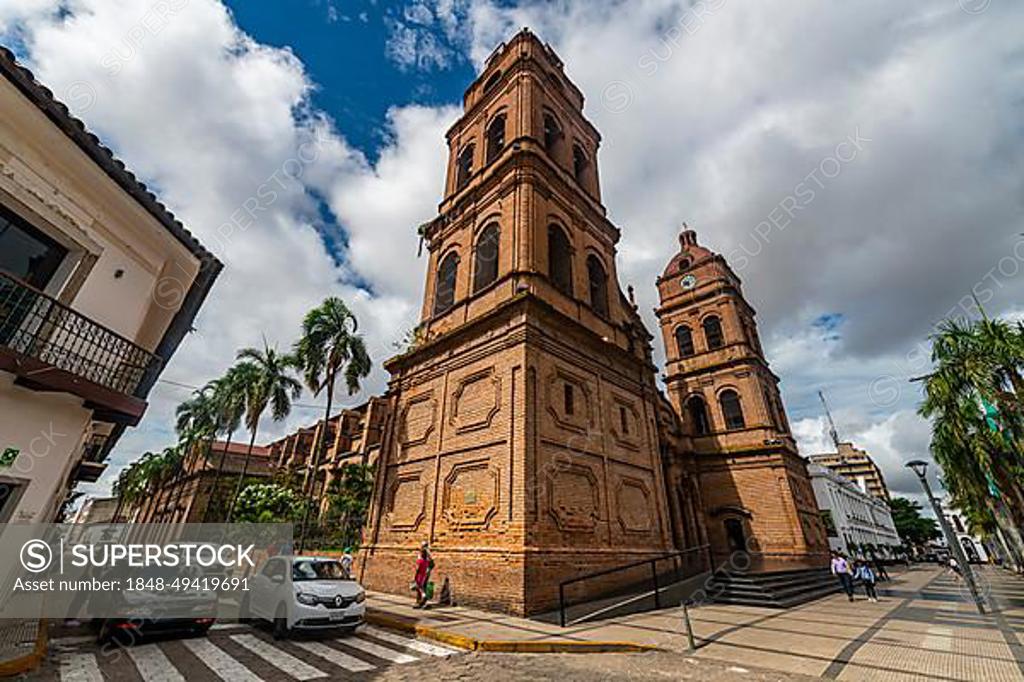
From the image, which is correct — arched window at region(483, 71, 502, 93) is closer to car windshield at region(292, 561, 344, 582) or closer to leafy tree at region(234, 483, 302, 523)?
car windshield at region(292, 561, 344, 582)

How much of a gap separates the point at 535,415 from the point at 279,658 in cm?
688

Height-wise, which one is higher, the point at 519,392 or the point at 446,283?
the point at 446,283

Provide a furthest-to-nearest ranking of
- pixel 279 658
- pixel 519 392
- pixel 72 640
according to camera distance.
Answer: pixel 519 392 < pixel 72 640 < pixel 279 658

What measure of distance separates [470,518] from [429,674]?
5.34 metres

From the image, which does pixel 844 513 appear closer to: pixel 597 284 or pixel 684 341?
pixel 684 341

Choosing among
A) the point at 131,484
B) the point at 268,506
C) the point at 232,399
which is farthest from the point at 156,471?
the point at 268,506

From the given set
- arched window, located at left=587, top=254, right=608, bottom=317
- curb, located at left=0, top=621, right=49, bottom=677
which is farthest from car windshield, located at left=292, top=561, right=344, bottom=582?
arched window, located at left=587, top=254, right=608, bottom=317

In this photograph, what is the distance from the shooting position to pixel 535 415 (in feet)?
36.8

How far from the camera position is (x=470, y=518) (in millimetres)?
11094

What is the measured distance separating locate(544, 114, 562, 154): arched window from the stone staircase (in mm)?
17222

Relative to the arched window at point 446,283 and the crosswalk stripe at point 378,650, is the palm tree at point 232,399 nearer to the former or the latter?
the arched window at point 446,283

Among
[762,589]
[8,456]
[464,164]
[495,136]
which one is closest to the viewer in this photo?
[8,456]

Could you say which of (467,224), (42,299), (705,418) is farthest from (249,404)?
(705,418)

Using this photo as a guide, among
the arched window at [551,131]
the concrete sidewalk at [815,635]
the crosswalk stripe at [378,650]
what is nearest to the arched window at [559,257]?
the arched window at [551,131]
